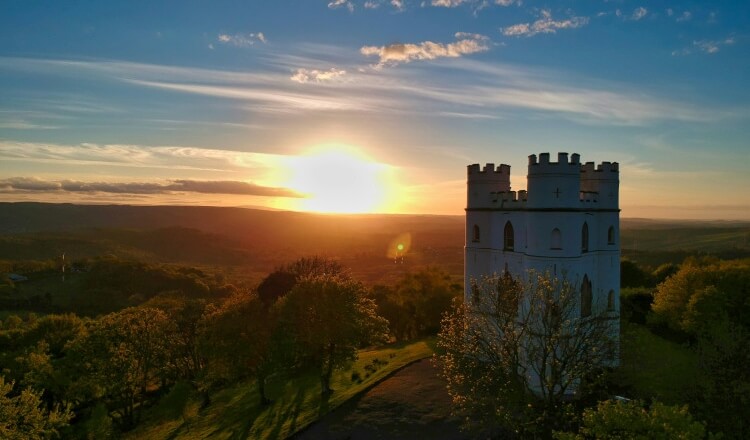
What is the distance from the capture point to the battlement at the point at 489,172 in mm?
39000

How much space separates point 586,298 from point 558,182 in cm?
905

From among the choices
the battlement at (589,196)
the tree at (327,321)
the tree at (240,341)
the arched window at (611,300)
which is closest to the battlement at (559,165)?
the battlement at (589,196)

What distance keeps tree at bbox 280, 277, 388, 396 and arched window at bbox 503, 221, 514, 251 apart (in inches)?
506

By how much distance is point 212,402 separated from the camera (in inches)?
1845

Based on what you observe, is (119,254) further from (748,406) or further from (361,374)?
(748,406)

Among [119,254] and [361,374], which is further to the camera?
[119,254]

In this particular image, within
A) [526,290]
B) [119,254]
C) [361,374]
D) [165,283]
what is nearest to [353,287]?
[361,374]

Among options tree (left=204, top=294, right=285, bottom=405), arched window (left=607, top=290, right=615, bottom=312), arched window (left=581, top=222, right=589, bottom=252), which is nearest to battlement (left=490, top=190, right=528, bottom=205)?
arched window (left=581, top=222, right=589, bottom=252)

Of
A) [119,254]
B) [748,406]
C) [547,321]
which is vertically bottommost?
[119,254]

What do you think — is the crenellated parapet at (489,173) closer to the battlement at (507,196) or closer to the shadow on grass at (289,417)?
the battlement at (507,196)

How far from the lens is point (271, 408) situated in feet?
126

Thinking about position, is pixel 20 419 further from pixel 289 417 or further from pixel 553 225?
pixel 553 225

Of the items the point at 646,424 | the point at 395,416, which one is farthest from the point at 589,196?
the point at 646,424

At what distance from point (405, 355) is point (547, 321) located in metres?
21.4
